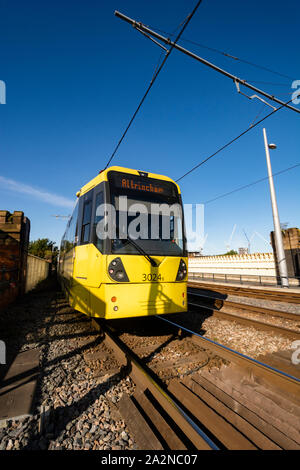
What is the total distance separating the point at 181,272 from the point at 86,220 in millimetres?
2530

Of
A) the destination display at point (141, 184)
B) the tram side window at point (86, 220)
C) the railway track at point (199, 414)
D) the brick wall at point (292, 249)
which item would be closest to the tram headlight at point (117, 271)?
the tram side window at point (86, 220)

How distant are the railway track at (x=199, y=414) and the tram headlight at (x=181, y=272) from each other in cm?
191

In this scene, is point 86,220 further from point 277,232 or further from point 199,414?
point 277,232

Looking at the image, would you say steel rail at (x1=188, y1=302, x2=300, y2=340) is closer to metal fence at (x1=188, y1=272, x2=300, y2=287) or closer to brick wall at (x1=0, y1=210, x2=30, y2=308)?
brick wall at (x1=0, y1=210, x2=30, y2=308)

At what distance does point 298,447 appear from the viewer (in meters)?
2.21

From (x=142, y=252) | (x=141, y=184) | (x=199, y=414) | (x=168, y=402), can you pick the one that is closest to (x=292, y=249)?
(x=141, y=184)

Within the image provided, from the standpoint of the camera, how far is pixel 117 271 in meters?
4.36

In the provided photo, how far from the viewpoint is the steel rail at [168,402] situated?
6.70 feet

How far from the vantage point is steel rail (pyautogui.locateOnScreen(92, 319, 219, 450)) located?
2.04 meters

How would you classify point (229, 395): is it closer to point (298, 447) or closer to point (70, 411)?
point (298, 447)

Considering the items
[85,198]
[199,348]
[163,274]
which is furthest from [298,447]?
[85,198]

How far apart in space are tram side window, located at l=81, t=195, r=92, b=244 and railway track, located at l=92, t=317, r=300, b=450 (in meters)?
2.75

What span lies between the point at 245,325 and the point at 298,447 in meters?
4.29

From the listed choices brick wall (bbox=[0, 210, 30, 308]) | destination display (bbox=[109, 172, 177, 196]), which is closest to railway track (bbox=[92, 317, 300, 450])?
destination display (bbox=[109, 172, 177, 196])
